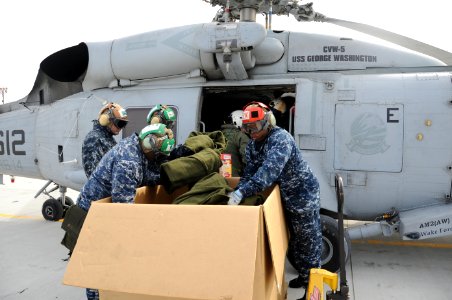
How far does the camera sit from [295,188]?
2.89 m

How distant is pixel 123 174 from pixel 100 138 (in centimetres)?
145

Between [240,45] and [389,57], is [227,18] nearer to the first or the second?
[240,45]

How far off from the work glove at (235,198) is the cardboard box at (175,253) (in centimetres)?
51

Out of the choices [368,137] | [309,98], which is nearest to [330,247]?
[368,137]

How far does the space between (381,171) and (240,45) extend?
7.70 ft

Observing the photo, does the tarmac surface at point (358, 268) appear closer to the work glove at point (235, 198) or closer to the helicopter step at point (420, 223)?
the helicopter step at point (420, 223)

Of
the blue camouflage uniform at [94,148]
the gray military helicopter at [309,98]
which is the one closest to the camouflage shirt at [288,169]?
the gray military helicopter at [309,98]

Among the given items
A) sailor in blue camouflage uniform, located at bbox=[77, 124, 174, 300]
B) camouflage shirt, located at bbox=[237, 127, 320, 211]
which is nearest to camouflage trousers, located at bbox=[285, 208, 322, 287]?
camouflage shirt, located at bbox=[237, 127, 320, 211]

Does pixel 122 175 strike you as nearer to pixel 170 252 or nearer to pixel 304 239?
pixel 170 252

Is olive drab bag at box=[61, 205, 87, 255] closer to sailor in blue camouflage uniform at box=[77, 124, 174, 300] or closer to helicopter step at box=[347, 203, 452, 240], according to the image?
sailor in blue camouflage uniform at box=[77, 124, 174, 300]

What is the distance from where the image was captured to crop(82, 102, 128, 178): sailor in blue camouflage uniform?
11.5 ft

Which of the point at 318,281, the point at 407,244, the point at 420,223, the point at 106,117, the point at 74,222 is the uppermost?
the point at 106,117

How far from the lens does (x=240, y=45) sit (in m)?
4.32

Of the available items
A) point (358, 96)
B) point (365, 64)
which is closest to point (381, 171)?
point (358, 96)
